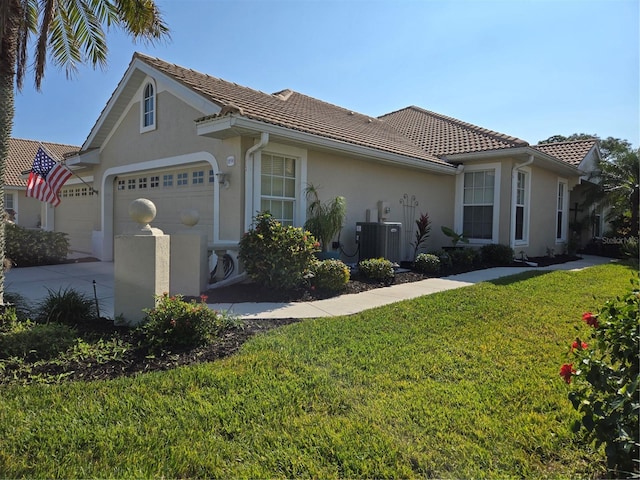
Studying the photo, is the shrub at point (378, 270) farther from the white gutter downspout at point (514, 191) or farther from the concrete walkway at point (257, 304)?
the white gutter downspout at point (514, 191)

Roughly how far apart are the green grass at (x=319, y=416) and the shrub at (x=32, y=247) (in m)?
10.2

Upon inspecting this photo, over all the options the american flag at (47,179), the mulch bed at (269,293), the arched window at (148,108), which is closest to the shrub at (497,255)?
the mulch bed at (269,293)

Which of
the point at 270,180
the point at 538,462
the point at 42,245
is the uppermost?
the point at 270,180

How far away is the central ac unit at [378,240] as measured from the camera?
1065 cm

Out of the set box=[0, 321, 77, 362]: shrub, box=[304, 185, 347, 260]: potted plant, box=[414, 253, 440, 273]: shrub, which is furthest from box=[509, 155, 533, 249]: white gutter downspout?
box=[0, 321, 77, 362]: shrub

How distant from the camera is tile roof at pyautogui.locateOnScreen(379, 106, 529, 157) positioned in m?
13.8

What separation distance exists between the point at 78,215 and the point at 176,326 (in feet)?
43.9

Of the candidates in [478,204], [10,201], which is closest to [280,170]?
[478,204]

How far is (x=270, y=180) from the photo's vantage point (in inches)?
370

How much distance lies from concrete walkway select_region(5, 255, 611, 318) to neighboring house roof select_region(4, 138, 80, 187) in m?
14.9

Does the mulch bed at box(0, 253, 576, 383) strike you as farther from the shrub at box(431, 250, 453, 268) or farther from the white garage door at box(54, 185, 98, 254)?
→ the white garage door at box(54, 185, 98, 254)

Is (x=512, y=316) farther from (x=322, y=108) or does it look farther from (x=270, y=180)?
(x=322, y=108)

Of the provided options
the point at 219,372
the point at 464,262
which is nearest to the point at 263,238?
the point at 219,372

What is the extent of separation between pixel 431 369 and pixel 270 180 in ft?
20.6
